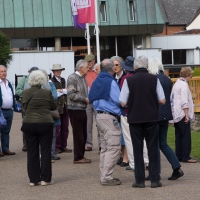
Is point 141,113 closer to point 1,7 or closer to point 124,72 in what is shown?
point 124,72

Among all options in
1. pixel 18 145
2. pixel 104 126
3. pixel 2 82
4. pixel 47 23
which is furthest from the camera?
pixel 47 23

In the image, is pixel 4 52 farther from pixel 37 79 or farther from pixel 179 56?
pixel 179 56

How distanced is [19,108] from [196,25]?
209 ft

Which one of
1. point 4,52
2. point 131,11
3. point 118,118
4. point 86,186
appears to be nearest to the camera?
point 86,186

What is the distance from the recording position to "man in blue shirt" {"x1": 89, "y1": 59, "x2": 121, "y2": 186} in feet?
33.1

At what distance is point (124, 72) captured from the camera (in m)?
12.3

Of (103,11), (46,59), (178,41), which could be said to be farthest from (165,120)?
(178,41)

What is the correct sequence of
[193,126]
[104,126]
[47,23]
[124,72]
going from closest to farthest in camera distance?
[104,126] → [124,72] → [193,126] → [47,23]

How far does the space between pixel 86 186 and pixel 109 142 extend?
744mm

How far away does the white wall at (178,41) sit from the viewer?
56.4 meters

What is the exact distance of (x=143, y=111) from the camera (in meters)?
9.50

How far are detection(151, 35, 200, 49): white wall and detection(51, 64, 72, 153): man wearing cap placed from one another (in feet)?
138

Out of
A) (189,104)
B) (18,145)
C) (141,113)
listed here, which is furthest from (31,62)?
(141,113)

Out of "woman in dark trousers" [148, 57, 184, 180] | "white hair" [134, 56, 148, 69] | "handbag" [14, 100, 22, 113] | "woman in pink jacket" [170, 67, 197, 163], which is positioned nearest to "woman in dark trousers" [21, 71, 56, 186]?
"white hair" [134, 56, 148, 69]
